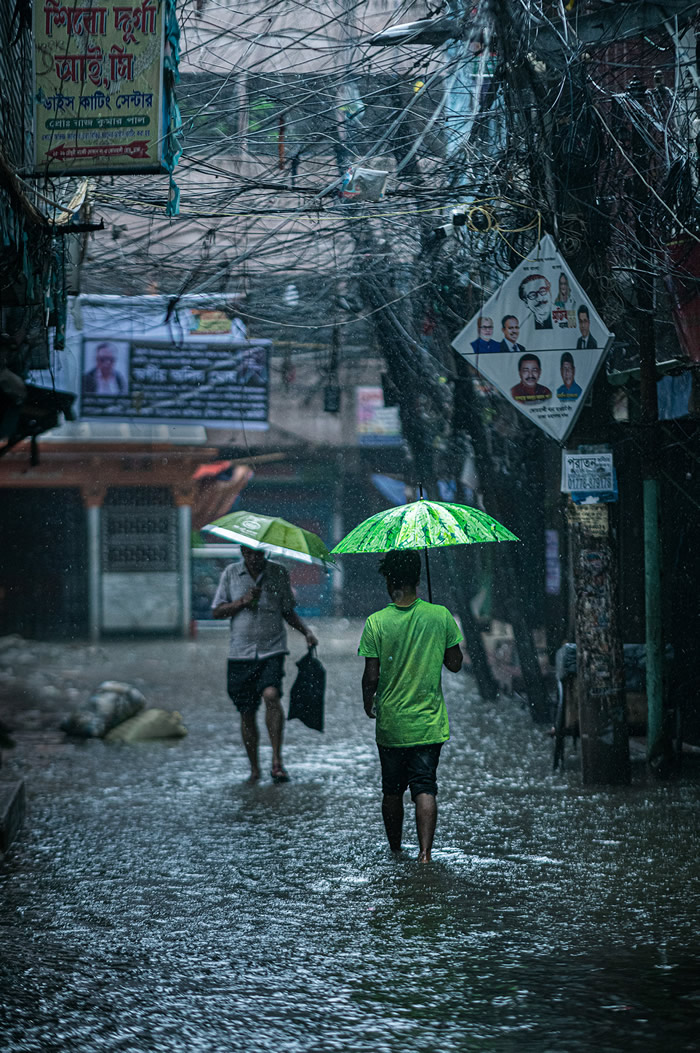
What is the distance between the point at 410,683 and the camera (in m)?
6.34

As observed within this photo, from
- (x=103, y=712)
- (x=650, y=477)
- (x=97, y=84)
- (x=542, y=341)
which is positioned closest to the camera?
(x=97, y=84)

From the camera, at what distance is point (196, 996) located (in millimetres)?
4383

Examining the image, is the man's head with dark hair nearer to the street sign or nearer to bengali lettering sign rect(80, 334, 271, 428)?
the street sign

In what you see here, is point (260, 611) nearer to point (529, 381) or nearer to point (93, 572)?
point (529, 381)

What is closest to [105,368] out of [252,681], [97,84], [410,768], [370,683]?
[252,681]

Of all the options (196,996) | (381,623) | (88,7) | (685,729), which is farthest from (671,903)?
(88,7)

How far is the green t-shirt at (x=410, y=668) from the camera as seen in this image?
6.31 meters

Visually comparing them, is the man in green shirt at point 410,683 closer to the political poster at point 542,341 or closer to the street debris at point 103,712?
the political poster at point 542,341

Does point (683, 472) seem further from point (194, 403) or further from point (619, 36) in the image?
point (194, 403)

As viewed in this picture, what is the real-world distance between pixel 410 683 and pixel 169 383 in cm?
1181

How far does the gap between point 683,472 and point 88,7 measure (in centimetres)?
581

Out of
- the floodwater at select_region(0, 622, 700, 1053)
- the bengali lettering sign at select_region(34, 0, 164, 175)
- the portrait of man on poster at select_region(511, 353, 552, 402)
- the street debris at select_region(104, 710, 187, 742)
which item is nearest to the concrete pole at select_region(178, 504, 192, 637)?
the street debris at select_region(104, 710, 187, 742)

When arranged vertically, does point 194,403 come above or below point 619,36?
below

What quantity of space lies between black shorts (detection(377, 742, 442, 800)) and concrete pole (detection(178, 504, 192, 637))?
17989mm
